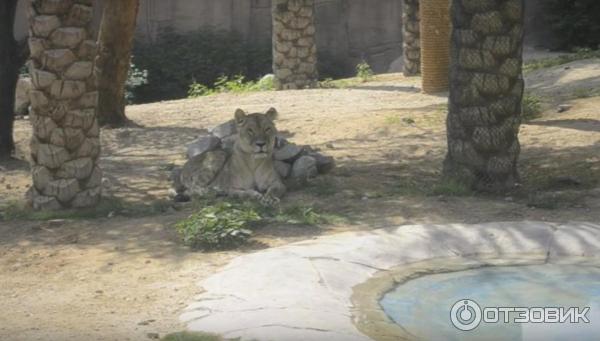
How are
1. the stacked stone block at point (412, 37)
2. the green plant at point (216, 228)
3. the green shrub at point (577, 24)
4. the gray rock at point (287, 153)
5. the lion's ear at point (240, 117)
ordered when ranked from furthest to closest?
the green shrub at point (577, 24), the stacked stone block at point (412, 37), the gray rock at point (287, 153), the lion's ear at point (240, 117), the green plant at point (216, 228)

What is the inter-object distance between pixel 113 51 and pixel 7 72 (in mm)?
2806

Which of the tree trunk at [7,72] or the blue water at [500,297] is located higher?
the tree trunk at [7,72]

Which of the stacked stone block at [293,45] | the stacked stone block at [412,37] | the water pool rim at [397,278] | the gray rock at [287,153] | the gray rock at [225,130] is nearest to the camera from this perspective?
the water pool rim at [397,278]

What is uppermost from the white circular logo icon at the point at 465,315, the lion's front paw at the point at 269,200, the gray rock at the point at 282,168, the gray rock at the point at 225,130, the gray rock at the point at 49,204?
the gray rock at the point at 225,130

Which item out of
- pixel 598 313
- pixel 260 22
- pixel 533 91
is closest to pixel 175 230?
pixel 598 313

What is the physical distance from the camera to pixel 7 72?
13.3 meters

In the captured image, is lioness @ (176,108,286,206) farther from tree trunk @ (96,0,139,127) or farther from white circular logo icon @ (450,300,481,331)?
tree trunk @ (96,0,139,127)

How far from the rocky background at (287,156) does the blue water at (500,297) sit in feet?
11.6

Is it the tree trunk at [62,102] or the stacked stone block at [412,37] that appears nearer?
the tree trunk at [62,102]

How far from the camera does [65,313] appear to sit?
24.2 feet

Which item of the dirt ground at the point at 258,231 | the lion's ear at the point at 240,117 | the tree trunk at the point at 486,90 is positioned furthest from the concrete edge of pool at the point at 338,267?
the lion's ear at the point at 240,117

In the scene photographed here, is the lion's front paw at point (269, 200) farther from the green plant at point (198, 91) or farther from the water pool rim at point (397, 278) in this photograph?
the green plant at point (198, 91)

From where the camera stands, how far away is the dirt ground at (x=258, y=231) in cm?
762

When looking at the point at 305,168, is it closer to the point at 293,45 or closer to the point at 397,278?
the point at 397,278
